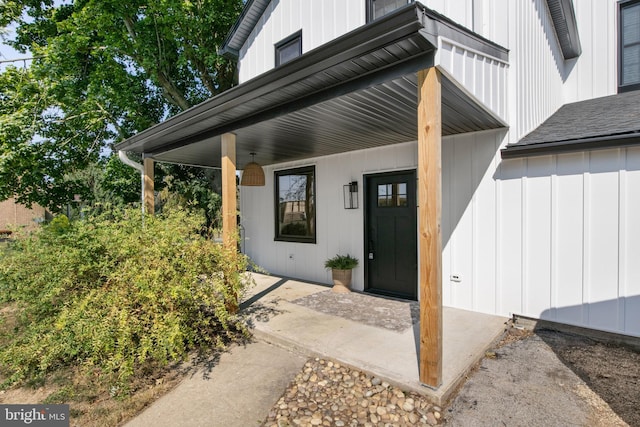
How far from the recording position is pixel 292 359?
3.13m

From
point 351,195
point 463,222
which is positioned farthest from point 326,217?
point 463,222

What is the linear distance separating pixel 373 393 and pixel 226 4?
34.4 feet

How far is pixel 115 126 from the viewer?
923cm

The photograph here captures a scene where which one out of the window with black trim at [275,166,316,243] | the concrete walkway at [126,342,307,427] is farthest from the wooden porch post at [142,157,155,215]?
the concrete walkway at [126,342,307,427]

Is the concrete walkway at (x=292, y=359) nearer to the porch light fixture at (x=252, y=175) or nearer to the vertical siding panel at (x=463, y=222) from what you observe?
the vertical siding panel at (x=463, y=222)

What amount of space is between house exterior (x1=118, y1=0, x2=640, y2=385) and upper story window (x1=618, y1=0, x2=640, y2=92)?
0.7 inches

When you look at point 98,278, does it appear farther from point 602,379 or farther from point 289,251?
point 602,379

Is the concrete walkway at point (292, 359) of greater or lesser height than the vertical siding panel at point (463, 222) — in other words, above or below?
below

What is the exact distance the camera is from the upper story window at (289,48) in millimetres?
6484

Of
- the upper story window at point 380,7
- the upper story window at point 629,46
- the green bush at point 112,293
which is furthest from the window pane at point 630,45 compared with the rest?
the green bush at point 112,293

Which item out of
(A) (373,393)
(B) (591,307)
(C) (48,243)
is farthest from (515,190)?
(C) (48,243)

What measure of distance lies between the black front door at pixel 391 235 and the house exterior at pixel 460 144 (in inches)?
0.9

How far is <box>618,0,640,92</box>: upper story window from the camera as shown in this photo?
534cm

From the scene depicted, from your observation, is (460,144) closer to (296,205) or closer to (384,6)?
(384,6)
